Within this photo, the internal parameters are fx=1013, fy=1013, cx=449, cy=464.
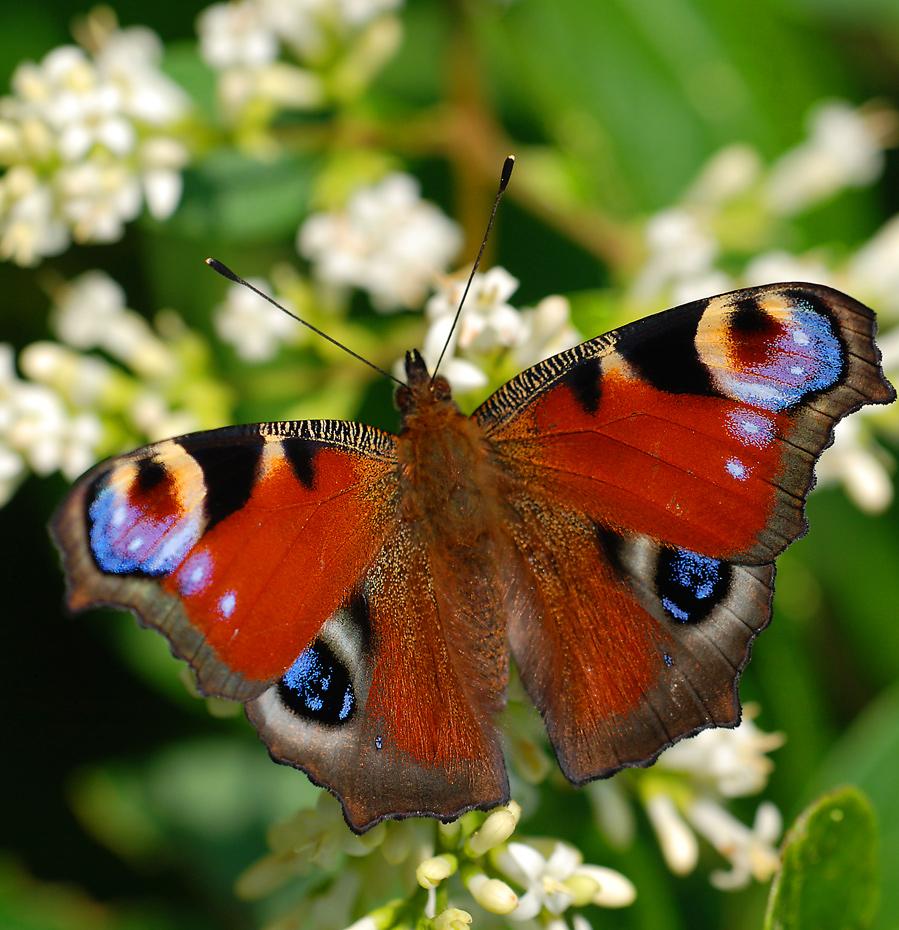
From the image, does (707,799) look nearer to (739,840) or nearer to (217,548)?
(739,840)

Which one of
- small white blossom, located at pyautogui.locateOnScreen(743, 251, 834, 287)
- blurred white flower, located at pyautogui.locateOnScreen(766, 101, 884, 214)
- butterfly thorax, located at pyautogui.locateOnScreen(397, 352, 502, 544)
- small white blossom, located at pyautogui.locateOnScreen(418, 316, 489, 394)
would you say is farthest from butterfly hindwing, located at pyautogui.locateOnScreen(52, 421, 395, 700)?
blurred white flower, located at pyautogui.locateOnScreen(766, 101, 884, 214)

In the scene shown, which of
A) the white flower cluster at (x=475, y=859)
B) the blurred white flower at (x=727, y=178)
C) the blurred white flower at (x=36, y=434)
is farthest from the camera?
the blurred white flower at (x=727, y=178)

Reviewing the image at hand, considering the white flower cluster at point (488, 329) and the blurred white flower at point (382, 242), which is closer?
the white flower cluster at point (488, 329)

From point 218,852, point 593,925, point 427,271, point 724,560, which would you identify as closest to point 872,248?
point 427,271

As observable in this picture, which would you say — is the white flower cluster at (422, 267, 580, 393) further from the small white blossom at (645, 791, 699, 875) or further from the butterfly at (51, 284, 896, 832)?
the small white blossom at (645, 791, 699, 875)

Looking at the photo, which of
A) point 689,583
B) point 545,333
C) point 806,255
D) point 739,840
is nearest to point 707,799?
point 739,840

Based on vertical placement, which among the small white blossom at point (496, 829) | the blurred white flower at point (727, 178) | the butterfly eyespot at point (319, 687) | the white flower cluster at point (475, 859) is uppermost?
the blurred white flower at point (727, 178)

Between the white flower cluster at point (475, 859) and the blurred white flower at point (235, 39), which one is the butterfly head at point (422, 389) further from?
the blurred white flower at point (235, 39)

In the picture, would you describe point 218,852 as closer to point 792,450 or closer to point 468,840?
point 468,840

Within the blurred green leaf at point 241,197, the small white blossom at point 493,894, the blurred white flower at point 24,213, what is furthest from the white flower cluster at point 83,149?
the small white blossom at point 493,894
